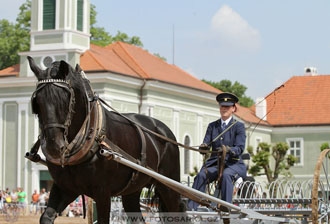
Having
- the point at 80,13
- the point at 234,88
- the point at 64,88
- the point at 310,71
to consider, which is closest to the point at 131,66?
the point at 80,13

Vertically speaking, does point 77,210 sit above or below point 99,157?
below

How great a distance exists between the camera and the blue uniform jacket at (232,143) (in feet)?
28.1

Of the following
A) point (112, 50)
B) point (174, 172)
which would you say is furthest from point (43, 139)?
point (112, 50)

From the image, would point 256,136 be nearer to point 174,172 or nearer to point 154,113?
point 154,113

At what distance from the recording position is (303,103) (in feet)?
186

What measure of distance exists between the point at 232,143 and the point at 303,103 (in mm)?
48859

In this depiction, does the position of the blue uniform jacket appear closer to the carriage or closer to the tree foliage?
the carriage

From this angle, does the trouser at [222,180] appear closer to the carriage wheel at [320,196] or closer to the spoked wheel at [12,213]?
the carriage wheel at [320,196]

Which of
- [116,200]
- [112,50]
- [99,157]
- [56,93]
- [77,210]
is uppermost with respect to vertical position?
[112,50]

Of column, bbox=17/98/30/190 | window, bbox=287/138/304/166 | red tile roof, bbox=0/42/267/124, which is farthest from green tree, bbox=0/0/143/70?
window, bbox=287/138/304/166

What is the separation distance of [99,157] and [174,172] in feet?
6.21

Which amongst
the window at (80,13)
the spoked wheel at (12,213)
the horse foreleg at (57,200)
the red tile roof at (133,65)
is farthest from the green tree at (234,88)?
the horse foreleg at (57,200)

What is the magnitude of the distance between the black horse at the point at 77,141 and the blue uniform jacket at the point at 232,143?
1.30 metres

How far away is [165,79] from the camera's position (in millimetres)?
44531
